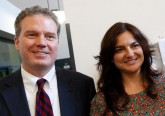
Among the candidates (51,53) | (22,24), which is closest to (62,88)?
(51,53)

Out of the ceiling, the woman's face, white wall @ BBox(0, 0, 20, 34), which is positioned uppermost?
the ceiling

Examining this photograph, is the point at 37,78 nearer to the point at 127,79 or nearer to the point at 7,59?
the point at 127,79

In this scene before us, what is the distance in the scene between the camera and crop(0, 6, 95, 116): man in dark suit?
1433 millimetres

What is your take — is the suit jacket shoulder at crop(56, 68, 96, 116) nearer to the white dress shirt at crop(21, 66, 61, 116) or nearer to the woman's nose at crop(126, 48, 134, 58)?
the white dress shirt at crop(21, 66, 61, 116)

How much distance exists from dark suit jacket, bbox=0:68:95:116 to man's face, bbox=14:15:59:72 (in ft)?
0.46

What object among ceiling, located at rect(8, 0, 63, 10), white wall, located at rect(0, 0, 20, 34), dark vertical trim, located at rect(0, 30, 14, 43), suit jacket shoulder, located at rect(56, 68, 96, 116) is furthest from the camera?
ceiling, located at rect(8, 0, 63, 10)

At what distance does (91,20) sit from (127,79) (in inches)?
31.5

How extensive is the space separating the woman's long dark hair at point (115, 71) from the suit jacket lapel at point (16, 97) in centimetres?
50

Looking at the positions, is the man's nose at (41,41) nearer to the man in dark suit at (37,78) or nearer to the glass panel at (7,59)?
the man in dark suit at (37,78)

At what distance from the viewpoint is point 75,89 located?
160 centimetres

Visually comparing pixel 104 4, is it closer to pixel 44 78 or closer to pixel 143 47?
pixel 143 47

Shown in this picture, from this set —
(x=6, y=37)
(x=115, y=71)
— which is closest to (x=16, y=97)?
(x=115, y=71)

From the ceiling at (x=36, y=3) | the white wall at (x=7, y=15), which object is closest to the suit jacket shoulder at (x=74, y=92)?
the white wall at (x=7, y=15)

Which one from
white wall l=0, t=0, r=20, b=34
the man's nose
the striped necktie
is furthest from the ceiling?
the striped necktie
